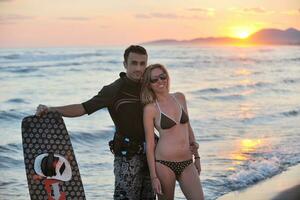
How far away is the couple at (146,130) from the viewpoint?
3.23 m

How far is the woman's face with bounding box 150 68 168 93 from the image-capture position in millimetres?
3230

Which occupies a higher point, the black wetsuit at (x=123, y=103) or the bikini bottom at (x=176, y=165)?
the black wetsuit at (x=123, y=103)

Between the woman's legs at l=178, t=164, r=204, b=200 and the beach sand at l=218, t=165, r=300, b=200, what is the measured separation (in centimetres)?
208

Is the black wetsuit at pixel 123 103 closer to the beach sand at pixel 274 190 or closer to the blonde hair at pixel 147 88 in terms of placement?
the blonde hair at pixel 147 88

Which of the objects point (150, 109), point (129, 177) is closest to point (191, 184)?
point (129, 177)

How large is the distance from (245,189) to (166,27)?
12.3m

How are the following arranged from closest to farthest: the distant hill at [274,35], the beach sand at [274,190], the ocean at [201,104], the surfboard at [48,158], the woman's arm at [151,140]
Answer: the woman's arm at [151,140] → the surfboard at [48,158] → the beach sand at [274,190] → the ocean at [201,104] → the distant hill at [274,35]

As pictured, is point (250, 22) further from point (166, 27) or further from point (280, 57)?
point (280, 57)

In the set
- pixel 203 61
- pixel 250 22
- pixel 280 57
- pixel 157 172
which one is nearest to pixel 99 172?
pixel 157 172

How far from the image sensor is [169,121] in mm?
3227

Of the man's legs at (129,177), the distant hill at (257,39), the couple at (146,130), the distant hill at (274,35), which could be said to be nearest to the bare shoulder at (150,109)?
the couple at (146,130)

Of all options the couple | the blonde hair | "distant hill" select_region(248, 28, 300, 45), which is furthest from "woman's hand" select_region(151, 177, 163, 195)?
"distant hill" select_region(248, 28, 300, 45)

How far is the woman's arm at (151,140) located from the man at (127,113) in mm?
131

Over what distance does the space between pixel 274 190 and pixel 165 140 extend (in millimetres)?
2597
